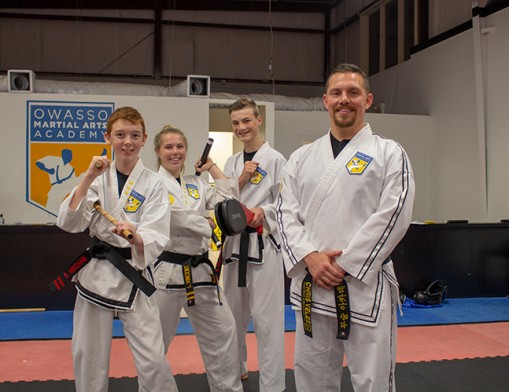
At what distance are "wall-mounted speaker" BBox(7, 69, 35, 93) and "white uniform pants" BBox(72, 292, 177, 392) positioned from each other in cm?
451

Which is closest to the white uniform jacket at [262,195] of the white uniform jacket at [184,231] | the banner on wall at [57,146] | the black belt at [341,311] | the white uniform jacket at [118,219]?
the white uniform jacket at [184,231]

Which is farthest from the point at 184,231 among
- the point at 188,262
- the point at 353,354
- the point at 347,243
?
the point at 353,354

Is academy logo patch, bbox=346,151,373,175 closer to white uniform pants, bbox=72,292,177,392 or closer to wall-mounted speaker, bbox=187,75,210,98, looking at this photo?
white uniform pants, bbox=72,292,177,392

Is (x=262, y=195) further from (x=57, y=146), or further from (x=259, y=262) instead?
(x=57, y=146)

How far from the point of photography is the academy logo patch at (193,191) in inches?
119

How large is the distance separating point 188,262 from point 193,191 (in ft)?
1.30

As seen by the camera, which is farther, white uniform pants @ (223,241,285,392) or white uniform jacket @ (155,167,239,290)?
white uniform pants @ (223,241,285,392)

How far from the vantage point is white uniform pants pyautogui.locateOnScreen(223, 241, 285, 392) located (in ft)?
10.3

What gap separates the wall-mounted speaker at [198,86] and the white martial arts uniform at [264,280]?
11.2 ft

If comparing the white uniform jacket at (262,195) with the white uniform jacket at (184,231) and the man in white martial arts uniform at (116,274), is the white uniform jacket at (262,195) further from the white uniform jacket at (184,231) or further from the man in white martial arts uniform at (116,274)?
the man in white martial arts uniform at (116,274)

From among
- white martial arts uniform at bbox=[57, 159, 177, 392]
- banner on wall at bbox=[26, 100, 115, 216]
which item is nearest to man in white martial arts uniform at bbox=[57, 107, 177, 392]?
white martial arts uniform at bbox=[57, 159, 177, 392]

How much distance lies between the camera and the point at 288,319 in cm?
520

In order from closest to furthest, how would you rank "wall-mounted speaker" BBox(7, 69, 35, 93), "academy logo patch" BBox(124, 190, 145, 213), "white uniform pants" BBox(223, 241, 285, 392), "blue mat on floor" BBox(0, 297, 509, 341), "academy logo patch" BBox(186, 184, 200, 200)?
"academy logo patch" BBox(124, 190, 145, 213), "academy logo patch" BBox(186, 184, 200, 200), "white uniform pants" BBox(223, 241, 285, 392), "blue mat on floor" BBox(0, 297, 509, 341), "wall-mounted speaker" BBox(7, 69, 35, 93)

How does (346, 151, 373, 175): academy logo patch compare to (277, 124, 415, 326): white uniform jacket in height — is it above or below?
above
